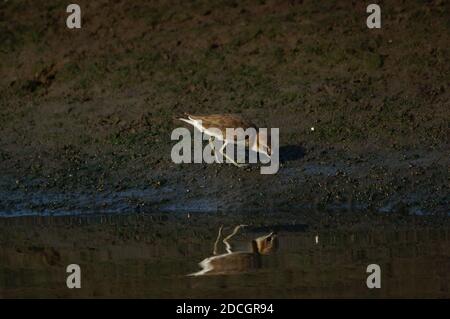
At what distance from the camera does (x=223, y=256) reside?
10133mm

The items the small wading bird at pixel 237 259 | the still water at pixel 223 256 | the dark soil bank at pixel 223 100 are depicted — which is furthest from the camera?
the dark soil bank at pixel 223 100

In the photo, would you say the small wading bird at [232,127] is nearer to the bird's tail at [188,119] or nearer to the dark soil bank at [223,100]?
the bird's tail at [188,119]

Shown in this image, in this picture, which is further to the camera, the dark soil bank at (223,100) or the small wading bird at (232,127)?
the small wading bird at (232,127)

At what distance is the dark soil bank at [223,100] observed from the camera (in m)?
12.3

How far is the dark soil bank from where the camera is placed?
1230cm

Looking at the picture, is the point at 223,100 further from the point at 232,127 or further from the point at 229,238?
the point at 229,238

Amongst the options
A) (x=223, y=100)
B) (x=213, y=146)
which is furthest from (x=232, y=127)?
(x=223, y=100)

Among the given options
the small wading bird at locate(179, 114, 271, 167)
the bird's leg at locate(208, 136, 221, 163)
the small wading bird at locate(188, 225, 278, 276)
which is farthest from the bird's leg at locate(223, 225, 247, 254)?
the bird's leg at locate(208, 136, 221, 163)

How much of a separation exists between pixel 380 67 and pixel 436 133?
4.75ft

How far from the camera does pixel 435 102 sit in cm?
1325

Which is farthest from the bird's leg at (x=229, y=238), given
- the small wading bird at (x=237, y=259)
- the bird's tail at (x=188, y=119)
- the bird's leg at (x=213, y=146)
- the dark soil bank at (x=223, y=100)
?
the bird's tail at (x=188, y=119)

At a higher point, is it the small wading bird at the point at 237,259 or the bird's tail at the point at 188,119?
the bird's tail at the point at 188,119

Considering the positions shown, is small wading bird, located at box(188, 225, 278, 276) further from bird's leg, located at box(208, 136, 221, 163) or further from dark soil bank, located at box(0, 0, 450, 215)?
bird's leg, located at box(208, 136, 221, 163)

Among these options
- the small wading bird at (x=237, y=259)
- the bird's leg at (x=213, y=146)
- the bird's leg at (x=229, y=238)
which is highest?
the bird's leg at (x=213, y=146)
